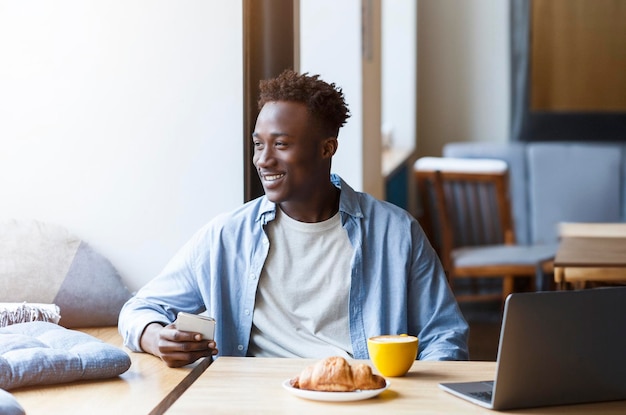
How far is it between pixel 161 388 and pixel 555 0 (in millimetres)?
4799

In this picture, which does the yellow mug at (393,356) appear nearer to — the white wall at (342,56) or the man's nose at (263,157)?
the man's nose at (263,157)

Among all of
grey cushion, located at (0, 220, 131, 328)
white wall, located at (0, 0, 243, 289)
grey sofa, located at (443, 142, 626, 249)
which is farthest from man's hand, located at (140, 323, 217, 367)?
grey sofa, located at (443, 142, 626, 249)

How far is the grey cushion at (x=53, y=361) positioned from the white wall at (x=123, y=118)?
0.71 m

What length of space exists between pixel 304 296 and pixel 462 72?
14.3 feet

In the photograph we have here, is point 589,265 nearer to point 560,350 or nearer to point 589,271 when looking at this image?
point 589,271

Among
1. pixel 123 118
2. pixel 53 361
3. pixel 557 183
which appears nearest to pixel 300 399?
pixel 53 361

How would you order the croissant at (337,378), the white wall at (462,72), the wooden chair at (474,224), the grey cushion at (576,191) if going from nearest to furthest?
the croissant at (337,378), the wooden chair at (474,224), the grey cushion at (576,191), the white wall at (462,72)

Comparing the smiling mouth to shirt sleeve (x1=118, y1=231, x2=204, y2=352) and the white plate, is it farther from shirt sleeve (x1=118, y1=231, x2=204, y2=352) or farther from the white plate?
the white plate

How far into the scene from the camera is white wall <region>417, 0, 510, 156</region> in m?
6.10

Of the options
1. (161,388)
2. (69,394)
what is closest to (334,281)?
(161,388)

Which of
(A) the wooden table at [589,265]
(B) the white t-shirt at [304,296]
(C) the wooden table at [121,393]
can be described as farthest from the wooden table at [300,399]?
(A) the wooden table at [589,265]

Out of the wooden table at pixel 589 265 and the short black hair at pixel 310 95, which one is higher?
the short black hair at pixel 310 95

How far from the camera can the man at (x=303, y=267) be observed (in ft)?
6.67

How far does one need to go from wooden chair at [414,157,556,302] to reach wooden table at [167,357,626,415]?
3.22 m
